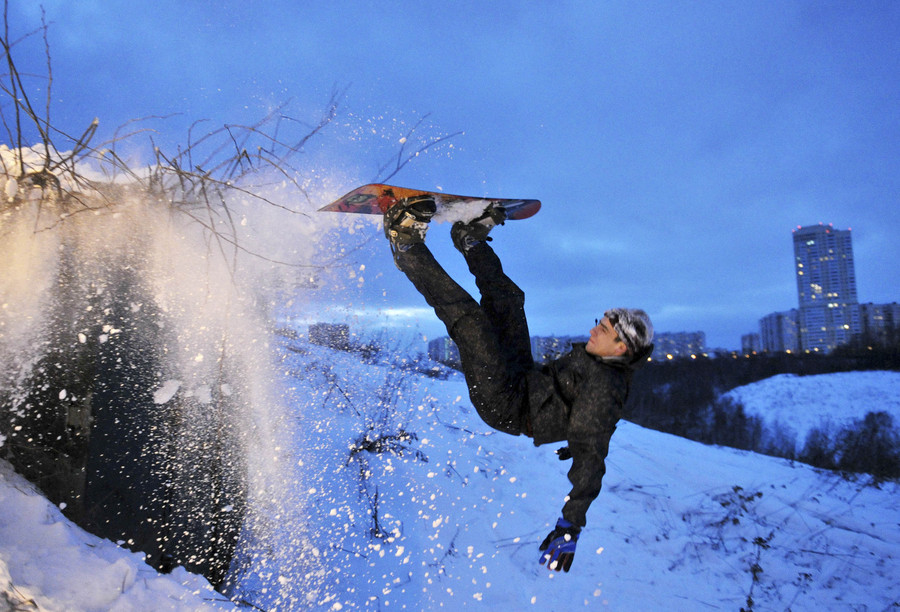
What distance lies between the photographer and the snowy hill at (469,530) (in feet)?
10.0

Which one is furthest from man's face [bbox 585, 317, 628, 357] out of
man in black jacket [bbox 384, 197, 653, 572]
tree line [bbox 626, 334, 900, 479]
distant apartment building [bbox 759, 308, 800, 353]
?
distant apartment building [bbox 759, 308, 800, 353]

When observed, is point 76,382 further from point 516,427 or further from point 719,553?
point 719,553

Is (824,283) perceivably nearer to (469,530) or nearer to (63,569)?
(469,530)

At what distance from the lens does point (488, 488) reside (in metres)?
6.78

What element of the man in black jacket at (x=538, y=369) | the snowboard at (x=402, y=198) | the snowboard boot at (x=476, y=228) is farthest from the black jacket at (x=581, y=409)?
the snowboard at (x=402, y=198)

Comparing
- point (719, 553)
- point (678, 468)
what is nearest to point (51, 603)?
point (719, 553)

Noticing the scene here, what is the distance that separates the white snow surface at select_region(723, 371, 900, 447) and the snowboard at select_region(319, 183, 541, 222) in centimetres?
1843

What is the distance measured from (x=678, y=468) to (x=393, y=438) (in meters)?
5.03

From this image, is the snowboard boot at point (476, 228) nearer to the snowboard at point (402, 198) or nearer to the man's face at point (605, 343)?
the snowboard at point (402, 198)

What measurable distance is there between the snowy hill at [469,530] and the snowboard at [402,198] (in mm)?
2848

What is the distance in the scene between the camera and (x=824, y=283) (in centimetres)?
5453

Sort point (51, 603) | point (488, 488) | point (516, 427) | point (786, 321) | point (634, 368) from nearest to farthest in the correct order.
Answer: point (51, 603) < point (634, 368) < point (516, 427) < point (488, 488) < point (786, 321)

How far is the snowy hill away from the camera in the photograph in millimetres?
3062

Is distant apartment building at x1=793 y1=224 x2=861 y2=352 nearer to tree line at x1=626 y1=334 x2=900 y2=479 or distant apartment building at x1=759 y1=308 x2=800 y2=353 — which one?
distant apartment building at x1=759 y1=308 x2=800 y2=353
